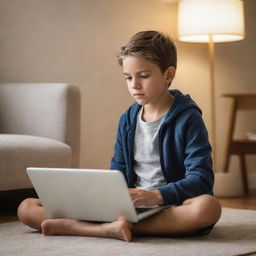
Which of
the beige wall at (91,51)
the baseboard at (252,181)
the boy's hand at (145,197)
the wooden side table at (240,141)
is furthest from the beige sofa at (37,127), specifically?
the baseboard at (252,181)

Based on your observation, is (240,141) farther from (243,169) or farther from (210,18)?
(210,18)

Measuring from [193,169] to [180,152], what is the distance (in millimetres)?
96

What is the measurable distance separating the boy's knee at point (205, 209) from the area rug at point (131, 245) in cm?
6

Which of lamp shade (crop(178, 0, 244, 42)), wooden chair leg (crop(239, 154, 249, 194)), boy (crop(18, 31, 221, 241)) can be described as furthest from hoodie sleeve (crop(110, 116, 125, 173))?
wooden chair leg (crop(239, 154, 249, 194))

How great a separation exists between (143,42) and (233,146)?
1974 millimetres

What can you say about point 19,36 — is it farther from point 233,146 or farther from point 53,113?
point 233,146

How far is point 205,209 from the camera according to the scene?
1786 mm

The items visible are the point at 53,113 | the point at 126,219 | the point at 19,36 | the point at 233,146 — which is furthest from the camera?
the point at 233,146

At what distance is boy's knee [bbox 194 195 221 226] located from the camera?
1785mm

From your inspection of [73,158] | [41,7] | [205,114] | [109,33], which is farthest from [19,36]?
[205,114]

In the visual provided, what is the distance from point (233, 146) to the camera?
380 centimetres

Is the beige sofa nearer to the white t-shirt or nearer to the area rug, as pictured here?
the area rug

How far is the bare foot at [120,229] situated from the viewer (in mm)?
1743

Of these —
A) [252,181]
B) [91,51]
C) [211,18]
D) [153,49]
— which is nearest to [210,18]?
[211,18]
